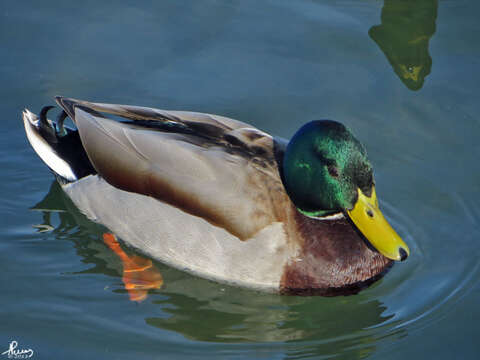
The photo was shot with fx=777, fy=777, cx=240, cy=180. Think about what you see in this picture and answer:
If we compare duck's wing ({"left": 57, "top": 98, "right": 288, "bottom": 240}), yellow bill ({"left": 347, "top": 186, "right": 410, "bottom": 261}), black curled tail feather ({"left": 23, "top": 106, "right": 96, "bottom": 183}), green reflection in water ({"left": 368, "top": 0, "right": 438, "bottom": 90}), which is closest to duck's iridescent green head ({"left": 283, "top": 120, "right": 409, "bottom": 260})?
yellow bill ({"left": 347, "top": 186, "right": 410, "bottom": 261})

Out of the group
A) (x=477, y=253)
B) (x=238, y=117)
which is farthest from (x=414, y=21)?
(x=477, y=253)

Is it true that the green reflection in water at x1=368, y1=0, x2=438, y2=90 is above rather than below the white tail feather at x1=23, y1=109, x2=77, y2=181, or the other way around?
above

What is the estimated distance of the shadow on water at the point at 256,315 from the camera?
5098mm

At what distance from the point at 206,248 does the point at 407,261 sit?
1.54 metres

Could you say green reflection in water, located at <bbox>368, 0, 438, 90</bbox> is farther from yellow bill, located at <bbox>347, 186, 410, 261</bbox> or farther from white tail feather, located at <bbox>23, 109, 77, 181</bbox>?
white tail feather, located at <bbox>23, 109, 77, 181</bbox>

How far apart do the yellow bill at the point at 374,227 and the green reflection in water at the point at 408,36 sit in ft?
8.87

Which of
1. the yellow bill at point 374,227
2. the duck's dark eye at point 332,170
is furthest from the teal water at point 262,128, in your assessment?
the duck's dark eye at point 332,170

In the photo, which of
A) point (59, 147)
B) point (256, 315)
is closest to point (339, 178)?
point (256, 315)

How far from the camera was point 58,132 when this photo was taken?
6141 mm

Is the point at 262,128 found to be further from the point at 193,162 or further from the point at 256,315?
the point at 256,315

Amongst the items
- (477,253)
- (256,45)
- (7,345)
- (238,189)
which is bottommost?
(7,345)

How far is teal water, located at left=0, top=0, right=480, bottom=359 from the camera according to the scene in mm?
5129

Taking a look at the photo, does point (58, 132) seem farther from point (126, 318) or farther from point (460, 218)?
point (460, 218)

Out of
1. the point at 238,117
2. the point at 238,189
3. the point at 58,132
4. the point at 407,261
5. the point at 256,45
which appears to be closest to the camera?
the point at 238,189
